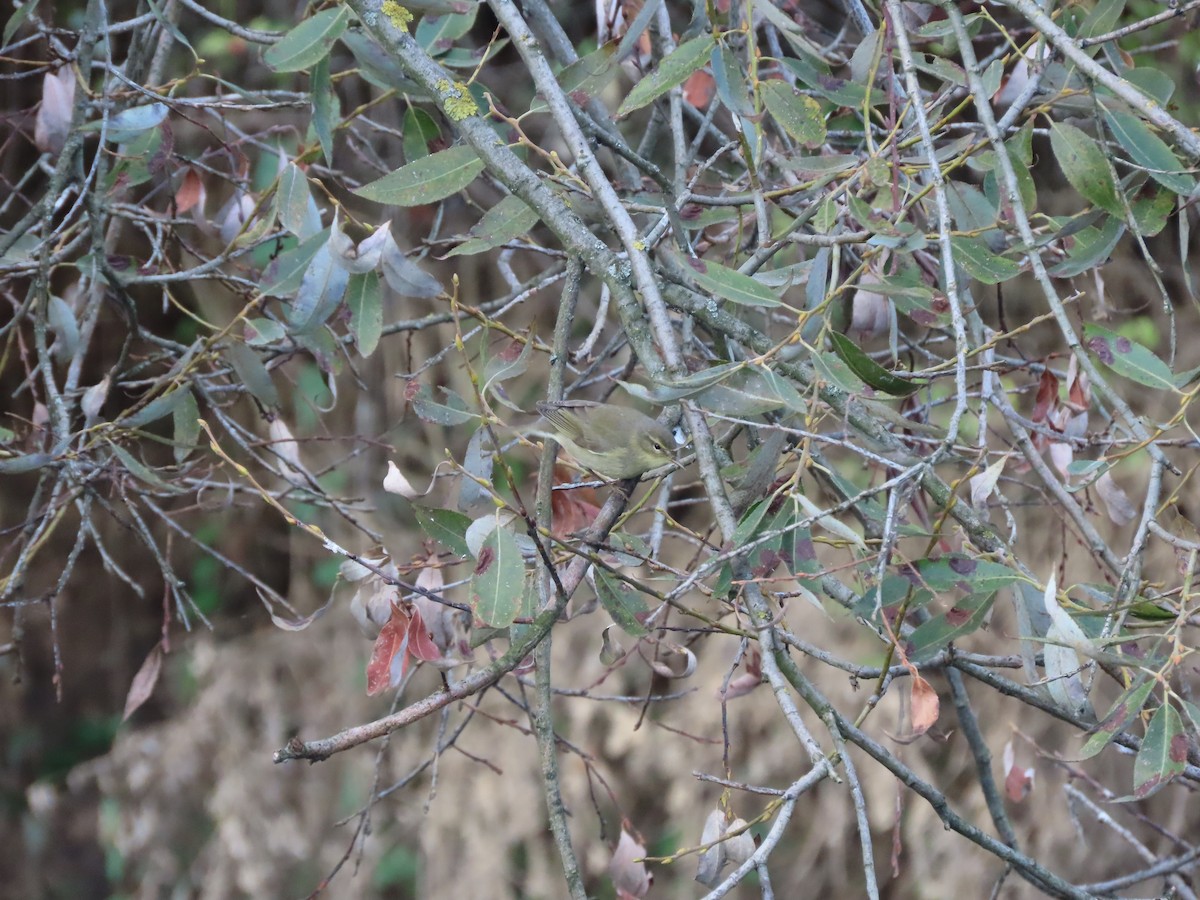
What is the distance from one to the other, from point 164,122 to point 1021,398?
2033mm

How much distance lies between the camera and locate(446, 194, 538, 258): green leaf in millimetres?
969

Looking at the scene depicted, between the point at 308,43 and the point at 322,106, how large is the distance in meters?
0.08

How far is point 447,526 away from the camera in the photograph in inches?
35.2

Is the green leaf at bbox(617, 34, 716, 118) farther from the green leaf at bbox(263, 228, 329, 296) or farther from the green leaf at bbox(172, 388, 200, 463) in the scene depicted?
the green leaf at bbox(172, 388, 200, 463)

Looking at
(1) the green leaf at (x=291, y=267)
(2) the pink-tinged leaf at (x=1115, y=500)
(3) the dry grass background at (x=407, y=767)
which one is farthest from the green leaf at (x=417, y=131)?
(3) the dry grass background at (x=407, y=767)

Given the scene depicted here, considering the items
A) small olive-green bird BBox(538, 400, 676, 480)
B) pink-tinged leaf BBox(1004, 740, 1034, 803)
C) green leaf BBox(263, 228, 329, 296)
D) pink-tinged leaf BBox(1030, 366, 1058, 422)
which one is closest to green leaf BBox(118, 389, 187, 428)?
green leaf BBox(263, 228, 329, 296)

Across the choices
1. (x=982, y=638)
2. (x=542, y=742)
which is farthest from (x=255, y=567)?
(x=542, y=742)

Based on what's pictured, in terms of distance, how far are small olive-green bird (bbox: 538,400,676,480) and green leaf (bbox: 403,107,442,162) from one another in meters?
0.48

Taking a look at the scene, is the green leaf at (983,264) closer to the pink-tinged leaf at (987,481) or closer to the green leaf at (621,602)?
the pink-tinged leaf at (987,481)

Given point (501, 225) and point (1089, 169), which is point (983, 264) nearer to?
point (1089, 169)

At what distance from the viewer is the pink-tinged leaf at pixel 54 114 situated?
1.23 m

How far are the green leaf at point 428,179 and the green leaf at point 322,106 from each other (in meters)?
0.18

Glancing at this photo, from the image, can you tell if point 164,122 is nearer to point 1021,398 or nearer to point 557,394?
point 557,394

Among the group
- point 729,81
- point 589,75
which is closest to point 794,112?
point 729,81
